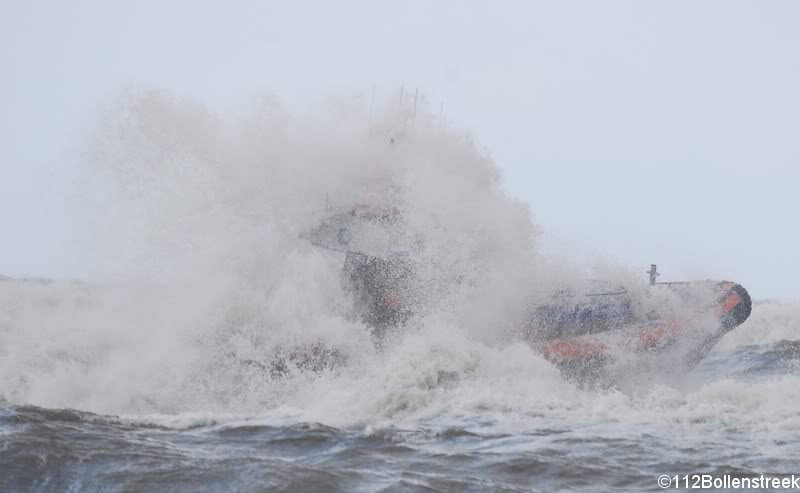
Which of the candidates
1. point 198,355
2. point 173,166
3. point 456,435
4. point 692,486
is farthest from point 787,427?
point 173,166

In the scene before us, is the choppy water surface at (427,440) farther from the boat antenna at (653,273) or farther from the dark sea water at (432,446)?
the boat antenna at (653,273)

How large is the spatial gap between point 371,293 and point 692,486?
7274 millimetres

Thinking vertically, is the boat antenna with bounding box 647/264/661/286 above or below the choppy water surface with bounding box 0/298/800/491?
above

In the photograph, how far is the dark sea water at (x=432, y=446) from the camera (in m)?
5.95

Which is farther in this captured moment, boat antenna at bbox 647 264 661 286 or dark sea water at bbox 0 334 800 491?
boat antenna at bbox 647 264 661 286

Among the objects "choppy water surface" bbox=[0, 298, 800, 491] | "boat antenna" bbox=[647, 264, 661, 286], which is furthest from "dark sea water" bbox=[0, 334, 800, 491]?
"boat antenna" bbox=[647, 264, 661, 286]

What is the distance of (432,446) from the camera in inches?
283

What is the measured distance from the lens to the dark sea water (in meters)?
5.95

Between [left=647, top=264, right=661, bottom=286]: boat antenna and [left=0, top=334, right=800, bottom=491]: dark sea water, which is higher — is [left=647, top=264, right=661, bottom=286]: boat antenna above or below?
above

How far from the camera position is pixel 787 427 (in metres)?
7.69

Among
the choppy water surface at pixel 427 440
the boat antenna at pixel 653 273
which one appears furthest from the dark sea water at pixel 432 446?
the boat antenna at pixel 653 273

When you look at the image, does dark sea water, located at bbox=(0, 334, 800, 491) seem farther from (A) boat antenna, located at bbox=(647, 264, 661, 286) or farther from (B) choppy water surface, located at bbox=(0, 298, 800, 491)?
(A) boat antenna, located at bbox=(647, 264, 661, 286)

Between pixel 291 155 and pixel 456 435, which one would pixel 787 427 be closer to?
pixel 456 435

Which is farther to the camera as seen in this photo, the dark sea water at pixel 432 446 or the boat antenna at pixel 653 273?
the boat antenna at pixel 653 273
